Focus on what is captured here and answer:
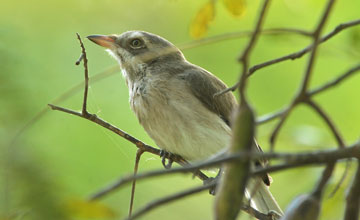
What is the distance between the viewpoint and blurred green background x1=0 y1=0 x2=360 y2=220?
8.55 ft

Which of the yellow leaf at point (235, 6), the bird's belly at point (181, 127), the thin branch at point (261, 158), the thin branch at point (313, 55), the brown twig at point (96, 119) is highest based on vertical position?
the bird's belly at point (181, 127)

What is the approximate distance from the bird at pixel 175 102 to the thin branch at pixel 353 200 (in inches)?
119

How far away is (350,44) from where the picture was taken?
3.14 metres

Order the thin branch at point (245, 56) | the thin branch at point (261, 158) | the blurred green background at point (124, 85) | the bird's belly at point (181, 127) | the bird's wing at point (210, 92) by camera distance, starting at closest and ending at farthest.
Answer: the thin branch at point (261, 158)
the thin branch at point (245, 56)
the blurred green background at point (124, 85)
the bird's belly at point (181, 127)
the bird's wing at point (210, 92)

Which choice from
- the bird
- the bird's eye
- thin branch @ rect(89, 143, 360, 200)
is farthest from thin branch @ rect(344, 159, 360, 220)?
the bird's eye

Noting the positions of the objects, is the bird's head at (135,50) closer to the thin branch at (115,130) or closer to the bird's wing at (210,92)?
Answer: the bird's wing at (210,92)

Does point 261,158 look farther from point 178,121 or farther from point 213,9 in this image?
point 178,121

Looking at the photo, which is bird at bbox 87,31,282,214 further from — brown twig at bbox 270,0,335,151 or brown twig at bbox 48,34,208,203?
brown twig at bbox 270,0,335,151

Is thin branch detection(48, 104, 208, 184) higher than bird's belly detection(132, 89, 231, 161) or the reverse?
the reverse

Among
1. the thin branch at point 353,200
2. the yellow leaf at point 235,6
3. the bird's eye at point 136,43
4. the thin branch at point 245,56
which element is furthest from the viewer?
the bird's eye at point 136,43

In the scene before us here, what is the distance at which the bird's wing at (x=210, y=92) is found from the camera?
5.17m

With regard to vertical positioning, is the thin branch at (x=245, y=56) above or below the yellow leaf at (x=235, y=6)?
below

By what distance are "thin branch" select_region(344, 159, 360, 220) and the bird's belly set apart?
3359mm

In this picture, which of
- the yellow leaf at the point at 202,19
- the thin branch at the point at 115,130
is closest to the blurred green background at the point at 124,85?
the thin branch at the point at 115,130
